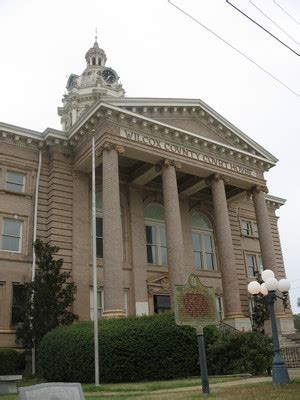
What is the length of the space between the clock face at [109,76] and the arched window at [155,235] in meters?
51.7

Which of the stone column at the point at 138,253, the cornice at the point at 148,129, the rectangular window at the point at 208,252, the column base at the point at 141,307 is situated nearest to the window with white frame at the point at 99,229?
the stone column at the point at 138,253

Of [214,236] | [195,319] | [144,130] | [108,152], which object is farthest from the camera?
[214,236]

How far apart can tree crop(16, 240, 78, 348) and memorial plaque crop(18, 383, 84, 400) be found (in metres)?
16.7

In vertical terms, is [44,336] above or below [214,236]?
below

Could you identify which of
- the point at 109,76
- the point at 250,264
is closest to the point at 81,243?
the point at 250,264

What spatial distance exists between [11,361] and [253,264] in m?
22.7

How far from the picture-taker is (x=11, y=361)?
22.7m

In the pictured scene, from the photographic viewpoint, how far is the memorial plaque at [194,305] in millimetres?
12406

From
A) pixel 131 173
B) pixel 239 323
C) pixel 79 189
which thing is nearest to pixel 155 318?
pixel 239 323

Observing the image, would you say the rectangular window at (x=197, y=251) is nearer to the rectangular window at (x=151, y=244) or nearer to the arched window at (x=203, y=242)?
the arched window at (x=203, y=242)

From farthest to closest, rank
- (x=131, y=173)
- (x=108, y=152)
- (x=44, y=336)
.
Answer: (x=131, y=173), (x=108, y=152), (x=44, y=336)

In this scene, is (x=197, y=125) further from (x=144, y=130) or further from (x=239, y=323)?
(x=239, y=323)

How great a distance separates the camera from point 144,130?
93.0ft

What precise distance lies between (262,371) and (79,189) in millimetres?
15665
